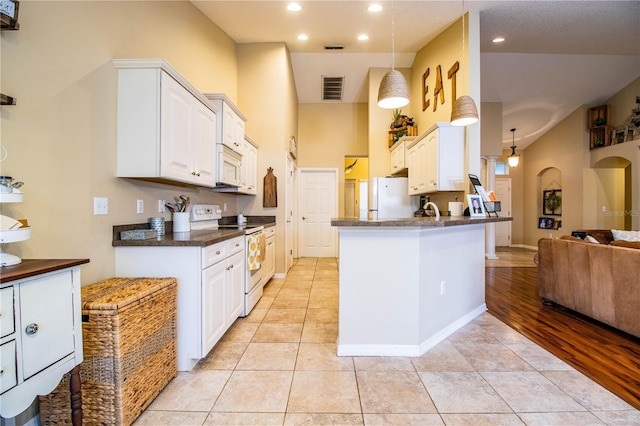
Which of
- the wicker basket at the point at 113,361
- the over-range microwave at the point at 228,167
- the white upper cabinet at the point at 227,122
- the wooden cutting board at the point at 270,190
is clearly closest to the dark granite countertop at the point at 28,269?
the wicker basket at the point at 113,361

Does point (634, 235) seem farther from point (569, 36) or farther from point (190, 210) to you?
point (190, 210)

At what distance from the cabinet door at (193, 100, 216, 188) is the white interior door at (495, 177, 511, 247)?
27.5 feet

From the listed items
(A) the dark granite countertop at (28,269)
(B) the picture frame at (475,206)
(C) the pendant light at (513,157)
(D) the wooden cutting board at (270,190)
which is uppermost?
(C) the pendant light at (513,157)

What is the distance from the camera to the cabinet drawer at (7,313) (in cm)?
93

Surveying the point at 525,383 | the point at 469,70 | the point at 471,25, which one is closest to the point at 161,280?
the point at 525,383

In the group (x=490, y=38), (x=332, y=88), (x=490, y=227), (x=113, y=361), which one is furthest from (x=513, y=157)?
(x=113, y=361)

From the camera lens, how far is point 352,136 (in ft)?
20.9

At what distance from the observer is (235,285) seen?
102 inches

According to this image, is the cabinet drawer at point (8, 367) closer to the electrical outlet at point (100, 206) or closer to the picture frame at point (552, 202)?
the electrical outlet at point (100, 206)

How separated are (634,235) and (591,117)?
4770 mm

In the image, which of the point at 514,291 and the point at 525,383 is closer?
the point at 525,383

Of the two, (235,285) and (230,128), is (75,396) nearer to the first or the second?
(235,285)

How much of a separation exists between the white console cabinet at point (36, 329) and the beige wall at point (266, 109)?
10.7ft

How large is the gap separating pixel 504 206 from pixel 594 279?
6.52 metres
